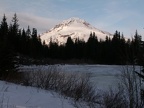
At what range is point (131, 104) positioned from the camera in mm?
8609

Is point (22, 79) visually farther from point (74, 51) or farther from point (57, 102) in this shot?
point (74, 51)

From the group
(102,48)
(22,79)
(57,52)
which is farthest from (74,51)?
(22,79)

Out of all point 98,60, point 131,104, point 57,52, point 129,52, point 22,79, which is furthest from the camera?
point 57,52

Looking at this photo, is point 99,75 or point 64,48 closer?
point 99,75

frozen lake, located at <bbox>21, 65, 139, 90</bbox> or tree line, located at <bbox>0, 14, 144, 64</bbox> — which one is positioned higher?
tree line, located at <bbox>0, 14, 144, 64</bbox>

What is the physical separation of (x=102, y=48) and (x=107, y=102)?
78.1 meters

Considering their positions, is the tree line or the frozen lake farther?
the tree line

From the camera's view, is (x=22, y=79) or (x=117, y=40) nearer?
(x=22, y=79)

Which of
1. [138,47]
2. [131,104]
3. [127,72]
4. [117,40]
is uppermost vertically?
[117,40]

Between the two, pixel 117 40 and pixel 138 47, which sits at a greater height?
pixel 117 40

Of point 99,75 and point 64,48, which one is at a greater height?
point 64,48

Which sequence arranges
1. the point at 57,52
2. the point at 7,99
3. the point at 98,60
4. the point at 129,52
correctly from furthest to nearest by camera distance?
the point at 57,52 < the point at 98,60 < the point at 129,52 < the point at 7,99

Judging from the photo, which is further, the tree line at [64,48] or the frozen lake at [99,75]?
the tree line at [64,48]

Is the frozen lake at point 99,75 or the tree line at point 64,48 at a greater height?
the tree line at point 64,48
